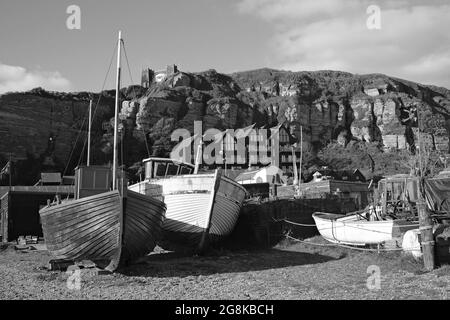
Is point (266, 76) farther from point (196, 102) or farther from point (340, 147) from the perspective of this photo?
point (196, 102)

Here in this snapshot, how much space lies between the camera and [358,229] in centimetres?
1772

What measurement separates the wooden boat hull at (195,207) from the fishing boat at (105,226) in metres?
4.28

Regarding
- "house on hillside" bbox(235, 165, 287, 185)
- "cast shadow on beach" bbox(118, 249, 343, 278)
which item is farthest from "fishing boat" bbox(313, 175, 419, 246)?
"house on hillside" bbox(235, 165, 287, 185)

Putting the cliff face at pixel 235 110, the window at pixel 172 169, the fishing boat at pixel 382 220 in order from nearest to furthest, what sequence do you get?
the fishing boat at pixel 382 220
the window at pixel 172 169
the cliff face at pixel 235 110

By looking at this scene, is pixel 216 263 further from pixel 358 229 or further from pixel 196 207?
pixel 358 229

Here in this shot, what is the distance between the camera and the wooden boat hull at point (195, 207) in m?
18.7

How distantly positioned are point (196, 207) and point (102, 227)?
6.00 meters

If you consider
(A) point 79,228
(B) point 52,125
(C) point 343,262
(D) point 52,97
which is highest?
(D) point 52,97

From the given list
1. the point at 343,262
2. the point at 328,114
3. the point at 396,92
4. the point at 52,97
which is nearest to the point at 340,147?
the point at 328,114

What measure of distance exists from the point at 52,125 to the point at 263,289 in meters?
81.0

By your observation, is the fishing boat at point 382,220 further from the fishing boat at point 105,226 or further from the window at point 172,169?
the fishing boat at point 105,226

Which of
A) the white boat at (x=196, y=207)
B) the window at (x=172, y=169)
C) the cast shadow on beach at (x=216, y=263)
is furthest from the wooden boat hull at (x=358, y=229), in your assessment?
the window at (x=172, y=169)

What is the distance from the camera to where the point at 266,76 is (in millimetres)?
150250

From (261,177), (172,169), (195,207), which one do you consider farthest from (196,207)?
(261,177)
